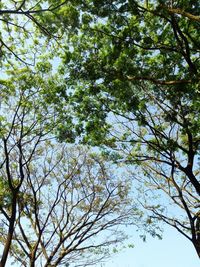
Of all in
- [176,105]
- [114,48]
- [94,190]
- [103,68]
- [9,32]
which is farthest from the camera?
[94,190]

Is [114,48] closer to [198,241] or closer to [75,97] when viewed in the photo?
[75,97]

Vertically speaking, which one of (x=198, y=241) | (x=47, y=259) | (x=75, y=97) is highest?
(x=75, y=97)

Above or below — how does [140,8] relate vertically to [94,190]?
below

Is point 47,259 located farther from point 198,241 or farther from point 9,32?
point 9,32

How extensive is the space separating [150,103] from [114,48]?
3.49 metres

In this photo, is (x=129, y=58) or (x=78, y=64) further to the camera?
(x=78, y=64)

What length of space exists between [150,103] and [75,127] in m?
3.21

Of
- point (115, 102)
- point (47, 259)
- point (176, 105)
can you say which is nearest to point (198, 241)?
point (176, 105)

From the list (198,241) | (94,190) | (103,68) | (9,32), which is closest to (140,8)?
(103,68)

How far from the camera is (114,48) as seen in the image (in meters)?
10.6

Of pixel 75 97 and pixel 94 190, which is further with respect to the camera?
pixel 94 190

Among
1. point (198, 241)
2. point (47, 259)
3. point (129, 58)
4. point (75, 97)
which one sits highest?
point (75, 97)

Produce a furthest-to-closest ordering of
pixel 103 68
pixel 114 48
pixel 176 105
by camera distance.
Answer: pixel 176 105
pixel 103 68
pixel 114 48

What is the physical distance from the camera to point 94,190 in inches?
862
